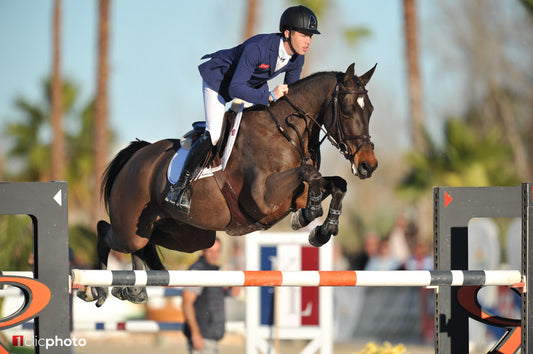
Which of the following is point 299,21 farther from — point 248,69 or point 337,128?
point 337,128

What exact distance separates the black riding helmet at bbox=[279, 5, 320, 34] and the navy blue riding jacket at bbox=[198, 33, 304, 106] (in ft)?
0.33

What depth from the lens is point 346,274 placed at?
14.8ft

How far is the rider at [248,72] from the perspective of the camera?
15.9ft

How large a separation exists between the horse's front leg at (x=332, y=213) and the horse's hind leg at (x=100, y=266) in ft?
5.30

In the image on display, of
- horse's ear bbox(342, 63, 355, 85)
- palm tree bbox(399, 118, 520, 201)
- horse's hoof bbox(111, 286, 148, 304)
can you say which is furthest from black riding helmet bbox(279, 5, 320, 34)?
palm tree bbox(399, 118, 520, 201)

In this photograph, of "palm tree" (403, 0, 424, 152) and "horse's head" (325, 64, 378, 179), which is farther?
"palm tree" (403, 0, 424, 152)

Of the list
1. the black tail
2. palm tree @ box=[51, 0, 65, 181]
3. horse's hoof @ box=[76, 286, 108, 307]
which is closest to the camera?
horse's hoof @ box=[76, 286, 108, 307]

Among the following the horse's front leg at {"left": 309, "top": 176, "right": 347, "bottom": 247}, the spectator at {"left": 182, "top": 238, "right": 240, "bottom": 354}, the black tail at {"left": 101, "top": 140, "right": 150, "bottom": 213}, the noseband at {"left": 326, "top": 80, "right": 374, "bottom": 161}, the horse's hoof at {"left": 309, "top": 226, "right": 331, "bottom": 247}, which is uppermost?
the noseband at {"left": 326, "top": 80, "right": 374, "bottom": 161}

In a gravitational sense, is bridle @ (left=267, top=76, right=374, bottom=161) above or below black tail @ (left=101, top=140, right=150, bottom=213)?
above

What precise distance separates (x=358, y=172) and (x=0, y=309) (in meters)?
4.59

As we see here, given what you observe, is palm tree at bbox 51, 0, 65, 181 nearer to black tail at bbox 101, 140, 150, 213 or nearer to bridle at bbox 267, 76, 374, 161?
black tail at bbox 101, 140, 150, 213

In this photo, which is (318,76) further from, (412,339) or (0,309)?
(412,339)

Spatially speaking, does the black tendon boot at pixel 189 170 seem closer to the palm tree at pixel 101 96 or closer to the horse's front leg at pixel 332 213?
the horse's front leg at pixel 332 213

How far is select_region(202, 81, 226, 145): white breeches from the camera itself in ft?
16.6
